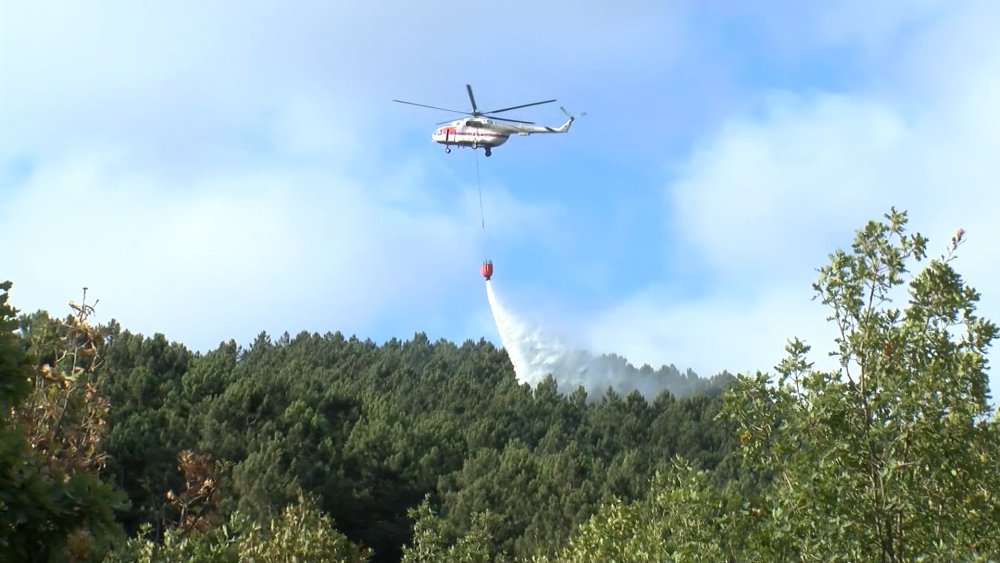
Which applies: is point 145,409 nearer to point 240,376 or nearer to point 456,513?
point 240,376

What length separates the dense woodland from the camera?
15.8 meters

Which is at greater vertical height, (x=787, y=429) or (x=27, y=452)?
A: (x=787, y=429)

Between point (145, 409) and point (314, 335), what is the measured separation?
283 feet

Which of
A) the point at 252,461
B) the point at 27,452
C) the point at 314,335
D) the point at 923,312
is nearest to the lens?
the point at 27,452

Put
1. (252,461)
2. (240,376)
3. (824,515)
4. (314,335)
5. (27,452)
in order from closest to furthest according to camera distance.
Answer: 1. (27,452)
2. (824,515)
3. (252,461)
4. (240,376)
5. (314,335)

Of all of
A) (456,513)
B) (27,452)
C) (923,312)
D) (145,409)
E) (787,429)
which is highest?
→ (145,409)

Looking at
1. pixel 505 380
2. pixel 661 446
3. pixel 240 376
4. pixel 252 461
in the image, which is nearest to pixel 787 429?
pixel 252 461

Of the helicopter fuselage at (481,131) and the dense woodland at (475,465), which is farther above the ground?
the helicopter fuselage at (481,131)

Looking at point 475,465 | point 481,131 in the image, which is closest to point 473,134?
point 481,131

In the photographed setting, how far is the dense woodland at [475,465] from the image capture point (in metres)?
15.8

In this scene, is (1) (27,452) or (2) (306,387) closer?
(1) (27,452)

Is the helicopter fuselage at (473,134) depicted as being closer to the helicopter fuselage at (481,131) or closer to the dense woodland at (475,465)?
the helicopter fuselage at (481,131)

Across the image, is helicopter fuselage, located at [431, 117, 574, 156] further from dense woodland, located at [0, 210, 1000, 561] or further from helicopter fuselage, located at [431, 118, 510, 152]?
dense woodland, located at [0, 210, 1000, 561]

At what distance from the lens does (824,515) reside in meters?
15.9
